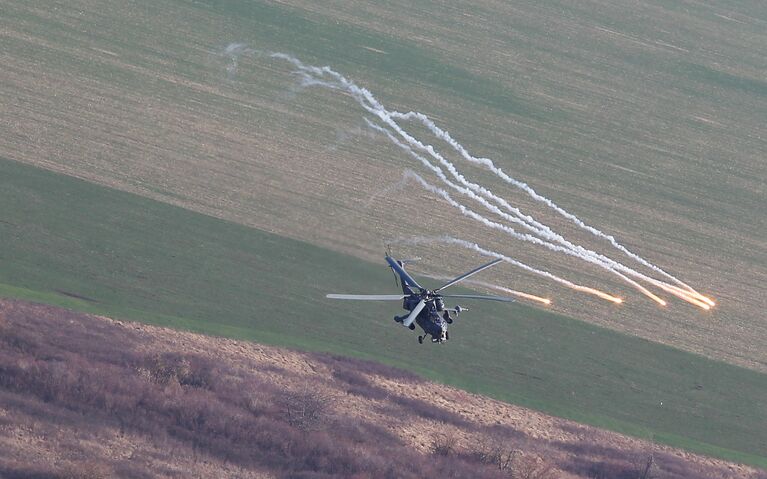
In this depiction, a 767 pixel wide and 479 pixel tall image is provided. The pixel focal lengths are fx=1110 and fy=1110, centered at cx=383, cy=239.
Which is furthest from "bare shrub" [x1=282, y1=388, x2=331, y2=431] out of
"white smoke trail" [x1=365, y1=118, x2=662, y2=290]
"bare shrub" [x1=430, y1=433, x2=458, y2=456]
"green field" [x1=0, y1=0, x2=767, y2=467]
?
"white smoke trail" [x1=365, y1=118, x2=662, y2=290]

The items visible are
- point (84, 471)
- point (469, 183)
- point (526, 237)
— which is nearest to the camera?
point (84, 471)

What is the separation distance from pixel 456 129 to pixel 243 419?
43378mm

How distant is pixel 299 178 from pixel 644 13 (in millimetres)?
51182

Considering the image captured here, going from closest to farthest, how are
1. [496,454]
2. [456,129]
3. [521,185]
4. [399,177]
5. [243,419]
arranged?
[243,419], [496,454], [399,177], [521,185], [456,129]

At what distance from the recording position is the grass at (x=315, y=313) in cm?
6438

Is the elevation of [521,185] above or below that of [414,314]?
below

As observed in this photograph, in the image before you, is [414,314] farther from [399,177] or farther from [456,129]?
[456,129]

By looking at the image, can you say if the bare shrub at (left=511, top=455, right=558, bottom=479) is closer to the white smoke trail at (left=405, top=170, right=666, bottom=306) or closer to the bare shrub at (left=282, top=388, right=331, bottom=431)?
the bare shrub at (left=282, top=388, right=331, bottom=431)

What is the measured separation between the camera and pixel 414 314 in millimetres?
49219

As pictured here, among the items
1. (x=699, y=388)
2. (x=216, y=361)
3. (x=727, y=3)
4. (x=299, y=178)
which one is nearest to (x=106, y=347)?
(x=216, y=361)

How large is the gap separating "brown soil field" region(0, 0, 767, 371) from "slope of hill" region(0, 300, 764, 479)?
530 inches

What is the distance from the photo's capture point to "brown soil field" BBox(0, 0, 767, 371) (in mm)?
76938

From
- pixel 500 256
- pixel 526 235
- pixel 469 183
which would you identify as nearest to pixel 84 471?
pixel 500 256

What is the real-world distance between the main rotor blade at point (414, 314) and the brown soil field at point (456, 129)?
22.9 m
